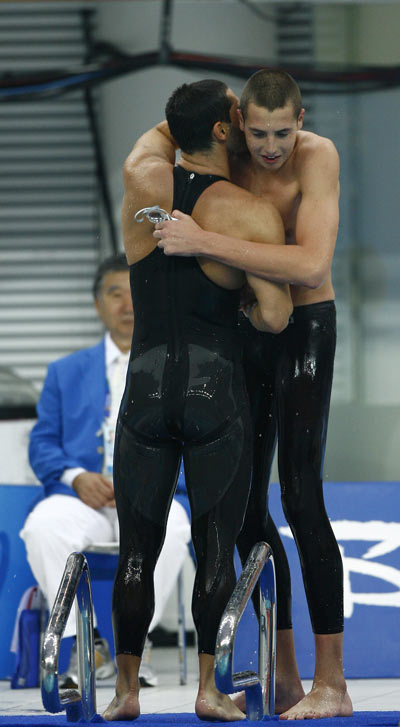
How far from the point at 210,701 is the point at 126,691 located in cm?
25

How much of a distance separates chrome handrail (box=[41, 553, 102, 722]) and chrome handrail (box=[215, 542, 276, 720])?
17.3 inches

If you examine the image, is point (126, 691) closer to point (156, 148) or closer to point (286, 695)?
point (286, 695)

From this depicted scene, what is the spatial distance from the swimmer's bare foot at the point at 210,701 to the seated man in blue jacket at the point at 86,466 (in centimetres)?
184

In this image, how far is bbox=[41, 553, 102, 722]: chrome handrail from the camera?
3.06 m

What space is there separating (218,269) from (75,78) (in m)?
5.18

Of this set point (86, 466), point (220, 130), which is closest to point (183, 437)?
point (220, 130)

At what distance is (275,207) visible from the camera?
341 cm

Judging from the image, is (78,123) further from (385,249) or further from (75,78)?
(385,249)

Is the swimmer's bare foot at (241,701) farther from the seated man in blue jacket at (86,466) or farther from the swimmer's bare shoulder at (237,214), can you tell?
the swimmer's bare shoulder at (237,214)

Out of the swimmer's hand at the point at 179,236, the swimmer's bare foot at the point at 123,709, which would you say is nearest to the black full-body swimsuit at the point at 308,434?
the swimmer's hand at the point at 179,236

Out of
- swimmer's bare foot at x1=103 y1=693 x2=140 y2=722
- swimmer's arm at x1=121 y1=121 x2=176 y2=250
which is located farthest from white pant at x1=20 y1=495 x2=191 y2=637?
swimmer's arm at x1=121 y1=121 x2=176 y2=250

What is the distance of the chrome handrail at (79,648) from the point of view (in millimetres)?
3057

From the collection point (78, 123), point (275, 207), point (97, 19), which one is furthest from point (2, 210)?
point (275, 207)

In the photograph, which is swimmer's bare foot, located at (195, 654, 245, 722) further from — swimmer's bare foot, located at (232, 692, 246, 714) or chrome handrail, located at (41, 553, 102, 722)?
swimmer's bare foot, located at (232, 692, 246, 714)
